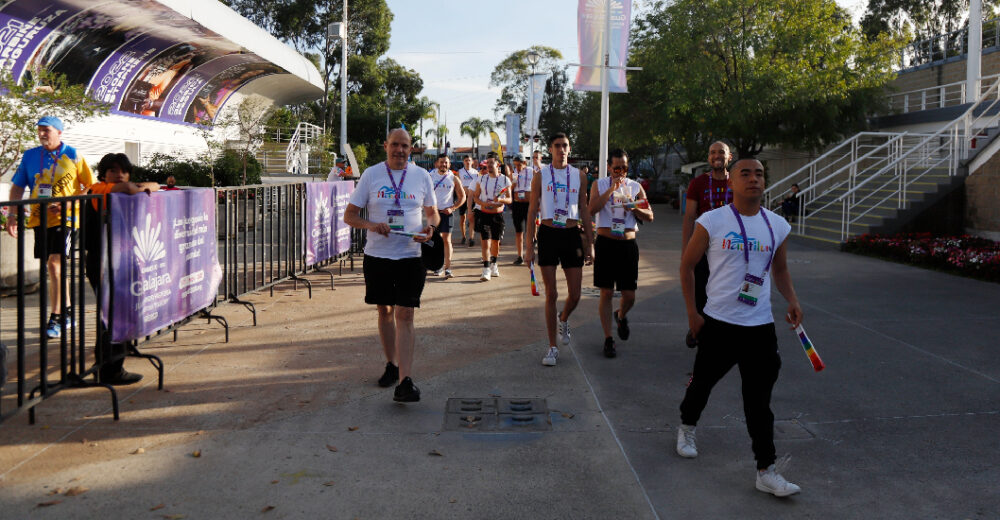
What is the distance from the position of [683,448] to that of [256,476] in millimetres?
2302

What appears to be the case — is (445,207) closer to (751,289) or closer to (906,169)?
(751,289)

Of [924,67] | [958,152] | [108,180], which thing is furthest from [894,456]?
Answer: [924,67]

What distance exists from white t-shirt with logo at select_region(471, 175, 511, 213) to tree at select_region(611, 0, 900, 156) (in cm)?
1453

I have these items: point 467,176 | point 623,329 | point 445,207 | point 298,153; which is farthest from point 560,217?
point 298,153

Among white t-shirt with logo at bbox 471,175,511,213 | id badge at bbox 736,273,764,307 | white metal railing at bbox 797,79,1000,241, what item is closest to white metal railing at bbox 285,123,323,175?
white metal railing at bbox 797,79,1000,241

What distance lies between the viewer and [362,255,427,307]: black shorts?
566 cm

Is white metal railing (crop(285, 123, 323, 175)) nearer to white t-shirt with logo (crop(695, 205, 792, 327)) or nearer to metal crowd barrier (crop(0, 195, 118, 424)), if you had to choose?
metal crowd barrier (crop(0, 195, 118, 424))

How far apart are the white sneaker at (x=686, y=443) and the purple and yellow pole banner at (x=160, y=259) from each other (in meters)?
3.69

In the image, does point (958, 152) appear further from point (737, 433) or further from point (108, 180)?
point (108, 180)

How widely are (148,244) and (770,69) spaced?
2398cm

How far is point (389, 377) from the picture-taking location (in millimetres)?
5969

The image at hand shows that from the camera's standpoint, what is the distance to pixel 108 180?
239 inches

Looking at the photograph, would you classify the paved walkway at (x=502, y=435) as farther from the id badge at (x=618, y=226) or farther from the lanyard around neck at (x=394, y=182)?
the lanyard around neck at (x=394, y=182)

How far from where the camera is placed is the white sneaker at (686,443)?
4.55m
